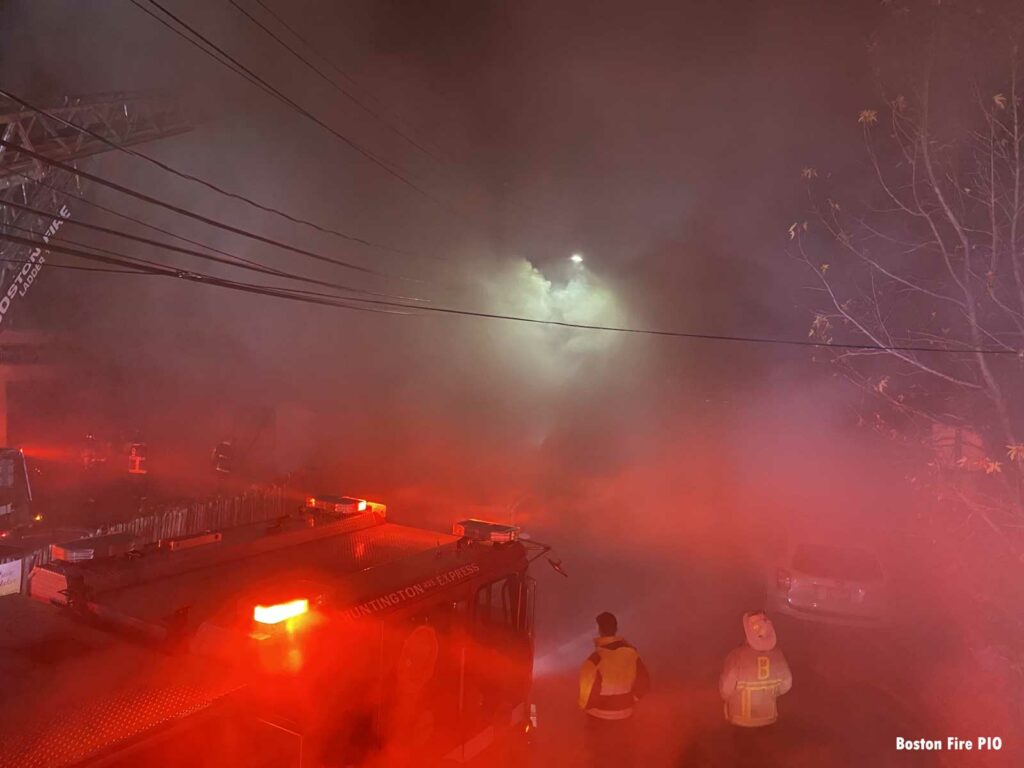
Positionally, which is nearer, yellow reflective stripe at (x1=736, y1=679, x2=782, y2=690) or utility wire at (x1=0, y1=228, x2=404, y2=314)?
utility wire at (x1=0, y1=228, x2=404, y2=314)

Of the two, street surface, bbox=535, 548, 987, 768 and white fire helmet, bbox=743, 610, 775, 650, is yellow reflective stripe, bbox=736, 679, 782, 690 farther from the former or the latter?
street surface, bbox=535, 548, 987, 768

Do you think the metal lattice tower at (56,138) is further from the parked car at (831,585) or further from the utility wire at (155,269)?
the parked car at (831,585)

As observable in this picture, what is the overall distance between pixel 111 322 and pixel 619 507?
46.0 ft

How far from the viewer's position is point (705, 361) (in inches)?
837

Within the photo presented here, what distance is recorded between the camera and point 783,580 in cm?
799

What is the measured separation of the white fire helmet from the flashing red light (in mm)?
4115

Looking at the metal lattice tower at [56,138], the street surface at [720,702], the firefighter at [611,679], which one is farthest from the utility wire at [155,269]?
the street surface at [720,702]

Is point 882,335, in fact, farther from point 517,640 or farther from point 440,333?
point 440,333

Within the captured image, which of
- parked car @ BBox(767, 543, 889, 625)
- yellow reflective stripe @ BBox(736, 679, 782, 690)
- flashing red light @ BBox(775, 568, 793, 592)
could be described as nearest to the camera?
yellow reflective stripe @ BBox(736, 679, 782, 690)

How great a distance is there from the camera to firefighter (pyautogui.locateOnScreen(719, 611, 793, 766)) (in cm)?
425

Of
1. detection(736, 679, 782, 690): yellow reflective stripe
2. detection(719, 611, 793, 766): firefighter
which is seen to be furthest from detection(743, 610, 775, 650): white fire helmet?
detection(736, 679, 782, 690): yellow reflective stripe

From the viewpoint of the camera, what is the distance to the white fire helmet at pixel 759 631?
4199 millimetres

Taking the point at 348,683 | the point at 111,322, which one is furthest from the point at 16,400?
the point at 348,683

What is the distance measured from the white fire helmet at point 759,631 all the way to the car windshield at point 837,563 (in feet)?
13.5
